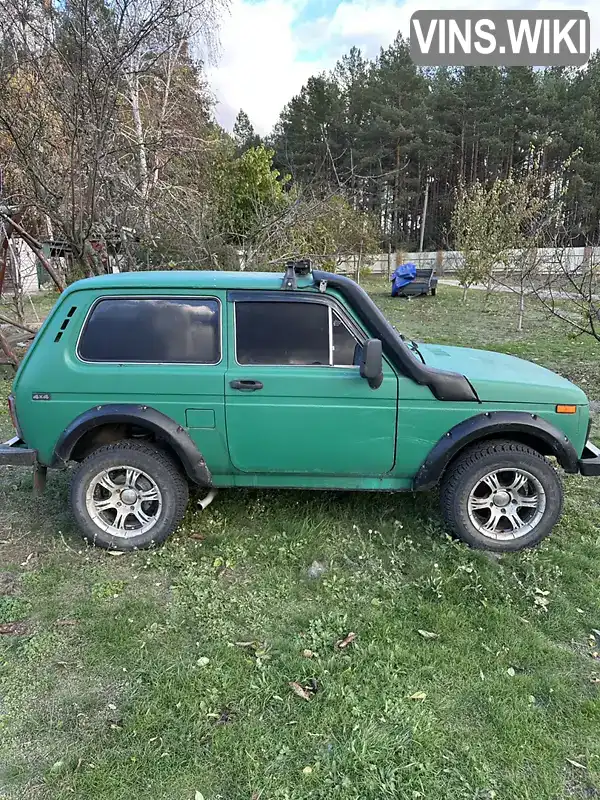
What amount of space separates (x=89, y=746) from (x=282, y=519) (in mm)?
1960

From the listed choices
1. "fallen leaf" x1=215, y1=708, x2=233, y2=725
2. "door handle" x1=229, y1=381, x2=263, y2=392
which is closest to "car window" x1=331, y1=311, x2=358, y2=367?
"door handle" x1=229, y1=381, x2=263, y2=392

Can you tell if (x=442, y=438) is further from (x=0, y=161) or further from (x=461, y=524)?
(x=0, y=161)

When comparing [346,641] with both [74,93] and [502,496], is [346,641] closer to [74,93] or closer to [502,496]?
[502,496]

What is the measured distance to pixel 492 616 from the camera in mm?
2916

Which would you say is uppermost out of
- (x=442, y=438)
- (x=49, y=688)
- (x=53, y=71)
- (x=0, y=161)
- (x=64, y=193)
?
(x=53, y=71)

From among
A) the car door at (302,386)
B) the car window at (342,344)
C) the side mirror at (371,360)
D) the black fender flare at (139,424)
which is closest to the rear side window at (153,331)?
the car door at (302,386)

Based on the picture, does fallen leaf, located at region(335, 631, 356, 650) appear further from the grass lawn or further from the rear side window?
the rear side window

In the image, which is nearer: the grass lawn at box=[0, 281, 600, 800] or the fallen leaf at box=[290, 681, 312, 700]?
the grass lawn at box=[0, 281, 600, 800]

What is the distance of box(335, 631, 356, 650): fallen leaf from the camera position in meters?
2.72

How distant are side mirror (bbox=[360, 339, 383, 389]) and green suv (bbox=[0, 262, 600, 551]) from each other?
0.31 feet

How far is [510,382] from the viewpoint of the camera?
3.39 meters

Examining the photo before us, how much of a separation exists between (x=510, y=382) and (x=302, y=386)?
4.45 ft

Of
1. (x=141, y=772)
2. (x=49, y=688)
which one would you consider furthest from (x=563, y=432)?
(x=49, y=688)

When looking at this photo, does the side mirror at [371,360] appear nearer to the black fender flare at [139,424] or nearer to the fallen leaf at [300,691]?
the black fender flare at [139,424]
